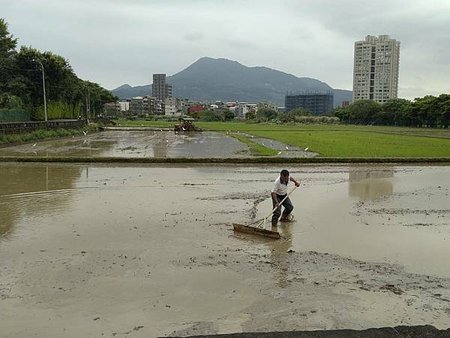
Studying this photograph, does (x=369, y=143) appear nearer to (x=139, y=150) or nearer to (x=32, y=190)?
(x=139, y=150)

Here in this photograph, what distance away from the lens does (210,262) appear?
6777mm

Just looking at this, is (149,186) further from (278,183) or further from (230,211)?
(278,183)

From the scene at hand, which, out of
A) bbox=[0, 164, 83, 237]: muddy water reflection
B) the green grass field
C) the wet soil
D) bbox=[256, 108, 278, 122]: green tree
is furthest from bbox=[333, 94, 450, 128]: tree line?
bbox=[0, 164, 83, 237]: muddy water reflection

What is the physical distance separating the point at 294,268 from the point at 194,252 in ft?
5.39

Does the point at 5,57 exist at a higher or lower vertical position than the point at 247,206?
higher

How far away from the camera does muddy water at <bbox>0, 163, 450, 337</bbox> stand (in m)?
4.92

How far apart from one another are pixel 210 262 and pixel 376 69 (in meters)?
168

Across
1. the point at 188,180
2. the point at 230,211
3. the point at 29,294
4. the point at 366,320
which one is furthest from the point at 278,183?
the point at 188,180

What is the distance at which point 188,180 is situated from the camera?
15.5m

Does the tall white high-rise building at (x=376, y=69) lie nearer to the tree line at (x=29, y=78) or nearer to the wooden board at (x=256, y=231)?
the tree line at (x=29, y=78)

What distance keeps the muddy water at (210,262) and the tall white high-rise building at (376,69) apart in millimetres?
155400

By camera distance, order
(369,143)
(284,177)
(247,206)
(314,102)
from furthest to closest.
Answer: (314,102) < (369,143) < (247,206) < (284,177)

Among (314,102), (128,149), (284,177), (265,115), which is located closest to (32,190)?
(284,177)

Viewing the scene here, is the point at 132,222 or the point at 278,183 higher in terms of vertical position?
the point at 278,183
